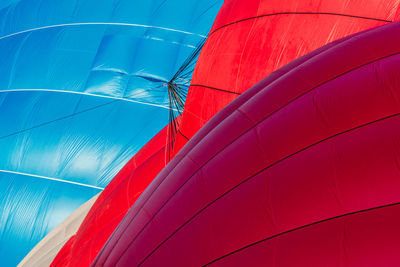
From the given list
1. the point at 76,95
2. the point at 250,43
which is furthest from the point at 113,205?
the point at 76,95

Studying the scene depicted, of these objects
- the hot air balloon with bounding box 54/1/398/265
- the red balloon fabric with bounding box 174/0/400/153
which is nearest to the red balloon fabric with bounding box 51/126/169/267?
the hot air balloon with bounding box 54/1/398/265

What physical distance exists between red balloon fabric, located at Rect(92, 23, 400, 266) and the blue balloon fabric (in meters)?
3.99

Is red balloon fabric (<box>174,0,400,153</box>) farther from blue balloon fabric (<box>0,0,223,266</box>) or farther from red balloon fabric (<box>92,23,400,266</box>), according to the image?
blue balloon fabric (<box>0,0,223,266</box>)

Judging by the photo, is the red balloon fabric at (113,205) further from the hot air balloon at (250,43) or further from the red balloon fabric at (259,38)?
the red balloon fabric at (259,38)

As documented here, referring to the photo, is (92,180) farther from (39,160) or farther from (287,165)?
(287,165)

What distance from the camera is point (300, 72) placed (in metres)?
2.29

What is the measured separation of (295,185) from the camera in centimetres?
171

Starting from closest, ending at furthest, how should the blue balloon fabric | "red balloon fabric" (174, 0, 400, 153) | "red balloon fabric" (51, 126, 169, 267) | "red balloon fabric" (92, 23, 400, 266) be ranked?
"red balloon fabric" (92, 23, 400, 266), "red balloon fabric" (174, 0, 400, 153), "red balloon fabric" (51, 126, 169, 267), the blue balloon fabric

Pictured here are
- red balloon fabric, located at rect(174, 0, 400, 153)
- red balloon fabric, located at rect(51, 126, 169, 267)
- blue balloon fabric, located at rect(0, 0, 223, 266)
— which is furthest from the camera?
blue balloon fabric, located at rect(0, 0, 223, 266)

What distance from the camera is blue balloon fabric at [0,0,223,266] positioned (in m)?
5.95

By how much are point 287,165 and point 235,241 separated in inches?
13.7

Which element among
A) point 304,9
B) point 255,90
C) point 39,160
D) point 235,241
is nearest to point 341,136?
point 235,241

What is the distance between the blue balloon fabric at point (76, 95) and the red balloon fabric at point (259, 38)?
2406 mm

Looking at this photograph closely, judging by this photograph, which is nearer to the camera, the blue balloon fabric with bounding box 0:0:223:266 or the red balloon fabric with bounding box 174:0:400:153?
the red balloon fabric with bounding box 174:0:400:153
